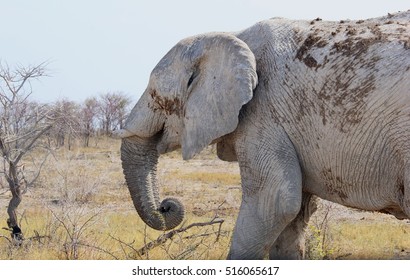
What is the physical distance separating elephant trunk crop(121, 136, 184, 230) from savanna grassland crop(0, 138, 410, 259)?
41 centimetres

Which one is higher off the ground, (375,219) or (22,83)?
(22,83)

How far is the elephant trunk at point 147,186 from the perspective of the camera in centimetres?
495

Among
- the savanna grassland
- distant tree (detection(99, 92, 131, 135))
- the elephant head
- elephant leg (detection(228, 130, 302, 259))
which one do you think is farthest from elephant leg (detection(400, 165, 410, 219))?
distant tree (detection(99, 92, 131, 135))

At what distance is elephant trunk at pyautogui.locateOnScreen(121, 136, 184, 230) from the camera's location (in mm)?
4953

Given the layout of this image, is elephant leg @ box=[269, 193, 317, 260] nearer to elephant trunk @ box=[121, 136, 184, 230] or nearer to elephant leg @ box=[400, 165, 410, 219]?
elephant trunk @ box=[121, 136, 184, 230]

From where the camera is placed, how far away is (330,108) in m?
3.91

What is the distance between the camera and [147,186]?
16.5ft

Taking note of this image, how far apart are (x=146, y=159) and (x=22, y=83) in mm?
3139

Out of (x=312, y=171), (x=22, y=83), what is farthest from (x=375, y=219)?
(x=312, y=171)

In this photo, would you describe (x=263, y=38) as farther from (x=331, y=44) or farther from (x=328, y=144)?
(x=328, y=144)

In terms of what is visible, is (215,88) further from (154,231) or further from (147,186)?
(154,231)

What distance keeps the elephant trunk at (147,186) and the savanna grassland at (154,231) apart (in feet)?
1.35
